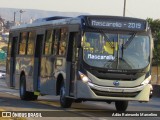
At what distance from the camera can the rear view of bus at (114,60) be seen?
61.2ft

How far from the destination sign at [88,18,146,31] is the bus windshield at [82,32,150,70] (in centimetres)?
22

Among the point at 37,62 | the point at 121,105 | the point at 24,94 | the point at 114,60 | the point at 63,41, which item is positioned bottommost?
the point at 24,94

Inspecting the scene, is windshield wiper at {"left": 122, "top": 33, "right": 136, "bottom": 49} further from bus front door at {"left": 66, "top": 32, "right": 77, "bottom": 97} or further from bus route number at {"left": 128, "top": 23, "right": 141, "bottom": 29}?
bus front door at {"left": 66, "top": 32, "right": 77, "bottom": 97}

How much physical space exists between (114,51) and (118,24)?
35.2 inches

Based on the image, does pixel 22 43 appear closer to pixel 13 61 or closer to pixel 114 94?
pixel 13 61

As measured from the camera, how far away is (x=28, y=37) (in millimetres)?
24891

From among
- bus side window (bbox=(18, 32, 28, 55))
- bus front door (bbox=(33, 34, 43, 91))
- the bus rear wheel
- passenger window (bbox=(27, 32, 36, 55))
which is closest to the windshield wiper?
bus front door (bbox=(33, 34, 43, 91))

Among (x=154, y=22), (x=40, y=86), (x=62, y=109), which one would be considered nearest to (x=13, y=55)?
(x=40, y=86)

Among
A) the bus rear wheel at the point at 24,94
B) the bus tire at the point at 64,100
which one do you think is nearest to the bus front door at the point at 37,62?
the bus rear wheel at the point at 24,94

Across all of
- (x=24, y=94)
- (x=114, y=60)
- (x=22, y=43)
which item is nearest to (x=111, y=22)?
(x=114, y=60)

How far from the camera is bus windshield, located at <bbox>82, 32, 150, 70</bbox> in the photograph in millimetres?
18734

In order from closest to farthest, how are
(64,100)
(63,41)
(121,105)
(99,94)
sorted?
(99,94) → (64,100) → (63,41) → (121,105)

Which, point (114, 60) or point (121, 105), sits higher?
point (114, 60)

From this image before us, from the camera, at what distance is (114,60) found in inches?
740
